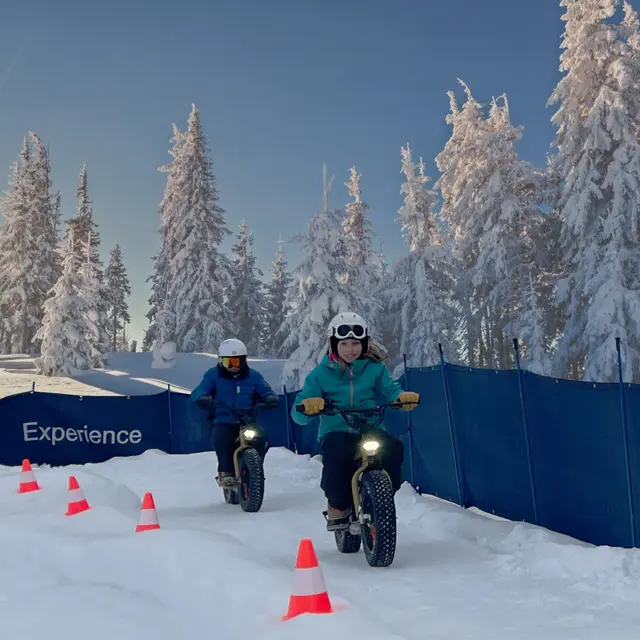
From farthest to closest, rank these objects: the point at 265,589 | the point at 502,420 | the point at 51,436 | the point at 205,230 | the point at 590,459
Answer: the point at 205,230 < the point at 51,436 < the point at 502,420 < the point at 590,459 < the point at 265,589

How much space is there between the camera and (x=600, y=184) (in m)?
24.1

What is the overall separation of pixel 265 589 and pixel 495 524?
3397 millimetres

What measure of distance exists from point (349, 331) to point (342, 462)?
110cm

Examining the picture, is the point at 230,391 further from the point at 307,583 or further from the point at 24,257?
the point at 24,257

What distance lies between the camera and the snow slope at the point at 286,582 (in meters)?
3.60

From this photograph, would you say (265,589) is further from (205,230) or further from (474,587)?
(205,230)

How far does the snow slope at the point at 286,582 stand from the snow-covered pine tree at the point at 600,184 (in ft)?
57.2

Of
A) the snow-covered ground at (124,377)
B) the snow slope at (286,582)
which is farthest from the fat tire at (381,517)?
the snow-covered ground at (124,377)

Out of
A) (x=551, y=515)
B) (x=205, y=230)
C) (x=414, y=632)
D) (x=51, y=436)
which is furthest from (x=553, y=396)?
(x=205, y=230)

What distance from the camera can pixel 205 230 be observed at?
43125 millimetres

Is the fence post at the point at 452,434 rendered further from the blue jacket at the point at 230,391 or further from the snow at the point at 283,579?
the blue jacket at the point at 230,391

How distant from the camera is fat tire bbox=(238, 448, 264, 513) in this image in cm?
783

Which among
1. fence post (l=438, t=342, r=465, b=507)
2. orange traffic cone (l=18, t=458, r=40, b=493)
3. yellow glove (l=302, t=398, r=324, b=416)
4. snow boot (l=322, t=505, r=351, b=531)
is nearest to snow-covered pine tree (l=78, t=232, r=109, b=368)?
orange traffic cone (l=18, t=458, r=40, b=493)

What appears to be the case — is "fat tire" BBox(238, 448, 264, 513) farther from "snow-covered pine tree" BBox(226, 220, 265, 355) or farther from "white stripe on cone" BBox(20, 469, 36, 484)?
"snow-covered pine tree" BBox(226, 220, 265, 355)
